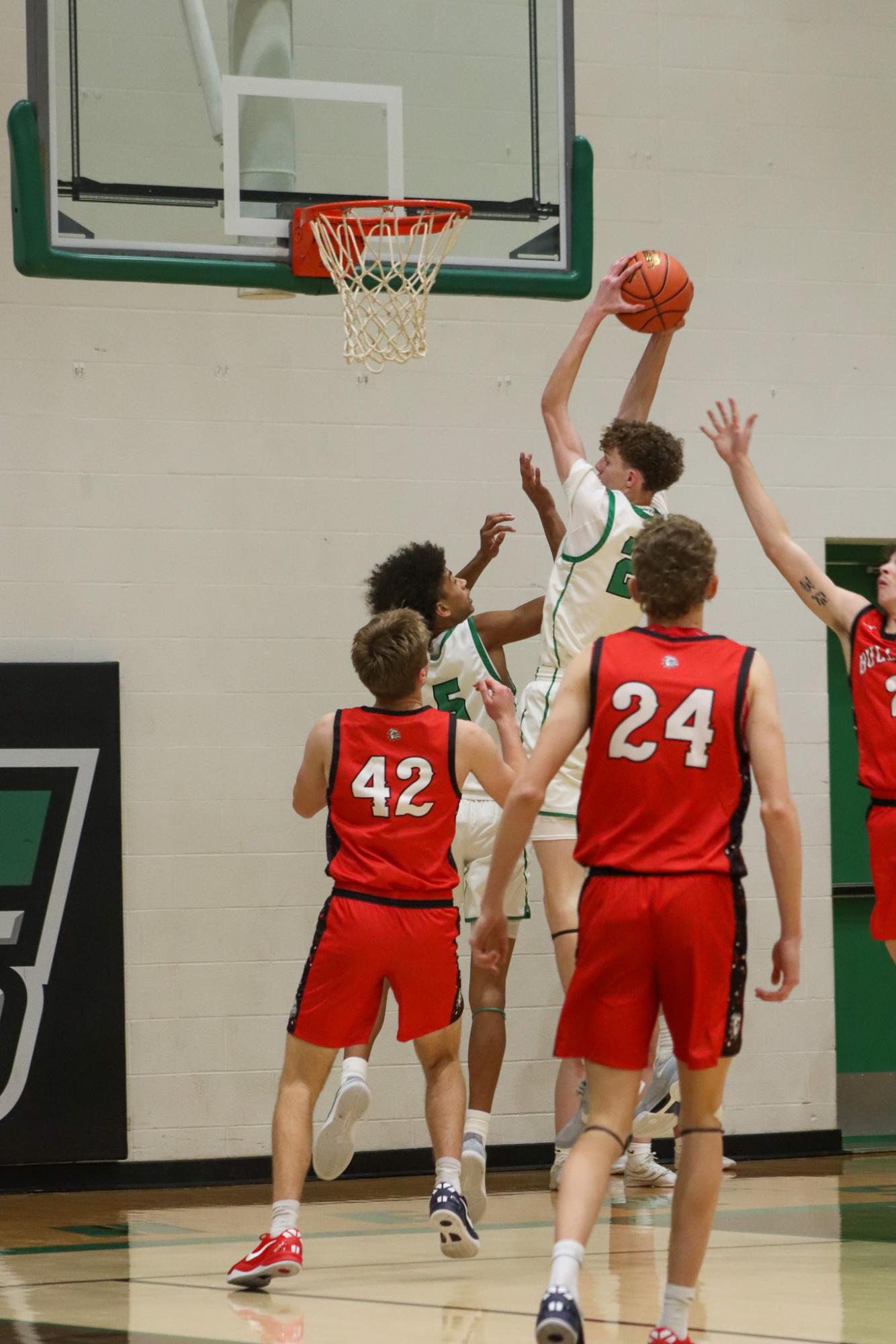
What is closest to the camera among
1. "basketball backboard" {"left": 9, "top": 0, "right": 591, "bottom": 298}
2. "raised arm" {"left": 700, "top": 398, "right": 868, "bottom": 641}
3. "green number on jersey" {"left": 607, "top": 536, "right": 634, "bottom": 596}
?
"raised arm" {"left": 700, "top": 398, "right": 868, "bottom": 641}

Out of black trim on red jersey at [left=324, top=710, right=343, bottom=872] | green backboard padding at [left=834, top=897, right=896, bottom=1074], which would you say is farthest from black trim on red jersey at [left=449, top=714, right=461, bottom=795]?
green backboard padding at [left=834, top=897, right=896, bottom=1074]

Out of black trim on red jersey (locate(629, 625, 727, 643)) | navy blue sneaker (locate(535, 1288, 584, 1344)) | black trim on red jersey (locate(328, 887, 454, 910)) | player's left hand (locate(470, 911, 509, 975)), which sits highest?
black trim on red jersey (locate(629, 625, 727, 643))

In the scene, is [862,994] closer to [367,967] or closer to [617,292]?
[617,292]

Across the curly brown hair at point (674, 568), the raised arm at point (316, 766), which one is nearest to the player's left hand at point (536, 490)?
the raised arm at point (316, 766)

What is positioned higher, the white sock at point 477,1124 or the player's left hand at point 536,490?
the player's left hand at point 536,490

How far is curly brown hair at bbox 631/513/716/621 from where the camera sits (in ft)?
14.8

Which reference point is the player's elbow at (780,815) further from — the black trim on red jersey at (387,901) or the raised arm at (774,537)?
the raised arm at (774,537)

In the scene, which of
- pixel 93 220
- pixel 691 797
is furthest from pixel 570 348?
pixel 691 797

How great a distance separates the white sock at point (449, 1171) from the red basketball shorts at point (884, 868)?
2.02 meters

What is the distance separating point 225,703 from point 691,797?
459 centimetres

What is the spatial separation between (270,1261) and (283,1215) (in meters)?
0.14

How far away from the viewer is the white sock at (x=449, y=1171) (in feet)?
18.7

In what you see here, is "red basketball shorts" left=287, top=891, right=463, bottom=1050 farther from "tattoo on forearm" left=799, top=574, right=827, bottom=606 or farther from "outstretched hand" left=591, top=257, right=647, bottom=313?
"outstretched hand" left=591, top=257, right=647, bottom=313

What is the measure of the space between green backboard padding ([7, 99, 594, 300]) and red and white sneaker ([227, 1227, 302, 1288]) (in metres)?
3.33
